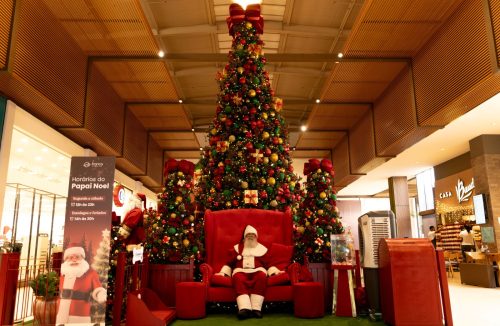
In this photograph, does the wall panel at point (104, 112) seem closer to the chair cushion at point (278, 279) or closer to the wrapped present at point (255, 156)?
the wrapped present at point (255, 156)

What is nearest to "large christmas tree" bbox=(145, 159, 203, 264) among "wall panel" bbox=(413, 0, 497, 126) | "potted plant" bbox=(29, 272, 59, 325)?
"potted plant" bbox=(29, 272, 59, 325)

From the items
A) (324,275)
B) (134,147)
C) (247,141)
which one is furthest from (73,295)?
(134,147)

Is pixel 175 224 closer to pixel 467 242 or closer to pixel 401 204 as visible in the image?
pixel 467 242

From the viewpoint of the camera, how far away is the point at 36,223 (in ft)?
29.5

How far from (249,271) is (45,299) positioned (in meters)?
2.41

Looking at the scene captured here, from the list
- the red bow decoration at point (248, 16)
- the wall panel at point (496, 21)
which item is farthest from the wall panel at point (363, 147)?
the wall panel at point (496, 21)

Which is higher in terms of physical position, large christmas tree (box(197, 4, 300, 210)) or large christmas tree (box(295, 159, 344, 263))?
large christmas tree (box(197, 4, 300, 210))

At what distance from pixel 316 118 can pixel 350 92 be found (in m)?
2.13

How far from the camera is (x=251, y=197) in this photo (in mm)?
6129

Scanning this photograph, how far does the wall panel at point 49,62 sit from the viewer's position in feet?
19.0

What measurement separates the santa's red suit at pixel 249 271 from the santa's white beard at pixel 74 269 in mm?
1920

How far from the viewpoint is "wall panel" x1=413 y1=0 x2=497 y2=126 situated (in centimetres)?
605

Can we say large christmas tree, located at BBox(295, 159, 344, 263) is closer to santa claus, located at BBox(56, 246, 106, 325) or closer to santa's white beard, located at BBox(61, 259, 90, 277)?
santa claus, located at BBox(56, 246, 106, 325)

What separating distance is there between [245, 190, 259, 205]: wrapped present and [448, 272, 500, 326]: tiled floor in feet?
10.1
